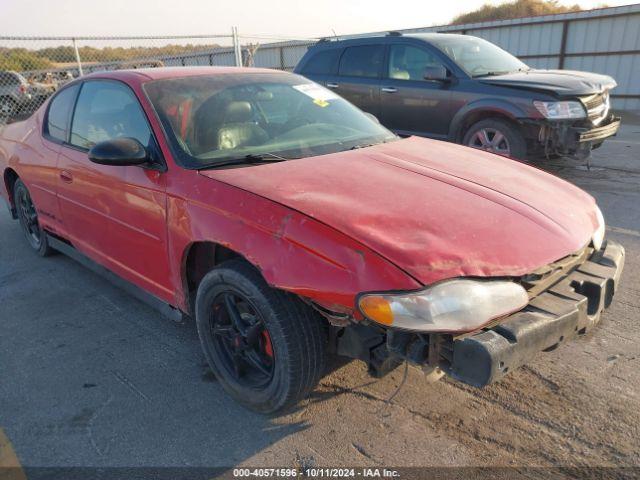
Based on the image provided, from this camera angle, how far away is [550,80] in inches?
247

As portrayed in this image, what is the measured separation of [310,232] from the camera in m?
2.07

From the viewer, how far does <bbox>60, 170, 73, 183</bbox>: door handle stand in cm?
357

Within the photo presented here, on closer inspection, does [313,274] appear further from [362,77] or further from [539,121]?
[362,77]

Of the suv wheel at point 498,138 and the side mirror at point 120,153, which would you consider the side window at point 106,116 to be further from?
the suv wheel at point 498,138

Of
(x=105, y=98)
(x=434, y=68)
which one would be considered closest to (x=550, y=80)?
(x=434, y=68)

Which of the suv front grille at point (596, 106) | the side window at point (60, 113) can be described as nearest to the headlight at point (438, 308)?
the side window at point (60, 113)

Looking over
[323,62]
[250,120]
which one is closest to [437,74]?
[323,62]

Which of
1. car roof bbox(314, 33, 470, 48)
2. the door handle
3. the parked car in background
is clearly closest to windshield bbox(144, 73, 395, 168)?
the door handle

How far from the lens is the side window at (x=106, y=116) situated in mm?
3041

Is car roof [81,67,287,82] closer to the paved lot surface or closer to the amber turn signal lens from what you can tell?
the paved lot surface

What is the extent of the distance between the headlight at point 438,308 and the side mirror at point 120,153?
1.53 metres

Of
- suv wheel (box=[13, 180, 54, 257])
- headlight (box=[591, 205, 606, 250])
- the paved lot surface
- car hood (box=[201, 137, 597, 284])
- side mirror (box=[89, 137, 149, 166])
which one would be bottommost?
the paved lot surface

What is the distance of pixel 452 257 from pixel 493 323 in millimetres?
296

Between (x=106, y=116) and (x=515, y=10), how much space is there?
28805 mm
